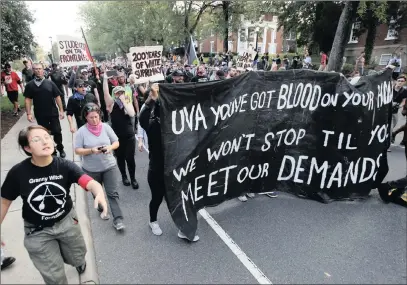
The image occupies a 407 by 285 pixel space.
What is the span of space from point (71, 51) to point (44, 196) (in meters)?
6.50

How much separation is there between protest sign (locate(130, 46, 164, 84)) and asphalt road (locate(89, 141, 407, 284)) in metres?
2.01

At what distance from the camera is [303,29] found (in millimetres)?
26719

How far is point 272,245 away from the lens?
11.0 feet

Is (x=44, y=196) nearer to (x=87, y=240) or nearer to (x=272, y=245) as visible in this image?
(x=87, y=240)

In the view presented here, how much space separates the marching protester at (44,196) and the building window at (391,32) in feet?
87.6

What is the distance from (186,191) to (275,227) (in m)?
1.28

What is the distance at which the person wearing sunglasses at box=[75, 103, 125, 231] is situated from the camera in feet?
11.1

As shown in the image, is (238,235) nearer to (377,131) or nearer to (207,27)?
(377,131)

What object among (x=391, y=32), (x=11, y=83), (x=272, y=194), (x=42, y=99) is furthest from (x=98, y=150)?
(x=391, y=32)

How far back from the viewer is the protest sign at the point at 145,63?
4.50 metres

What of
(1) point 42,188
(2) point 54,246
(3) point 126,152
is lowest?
(3) point 126,152

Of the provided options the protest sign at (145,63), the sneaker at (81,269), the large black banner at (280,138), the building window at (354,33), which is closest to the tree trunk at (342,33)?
the building window at (354,33)

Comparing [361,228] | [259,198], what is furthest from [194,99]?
[361,228]

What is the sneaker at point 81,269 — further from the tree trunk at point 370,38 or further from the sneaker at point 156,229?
the tree trunk at point 370,38
